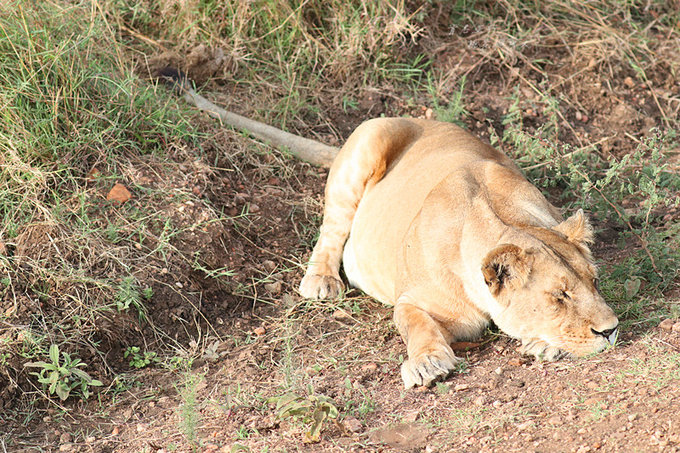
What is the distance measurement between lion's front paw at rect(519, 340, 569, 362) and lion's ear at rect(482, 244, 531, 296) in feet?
0.95

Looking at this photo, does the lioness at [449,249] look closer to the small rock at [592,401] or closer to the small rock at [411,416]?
the small rock at [411,416]

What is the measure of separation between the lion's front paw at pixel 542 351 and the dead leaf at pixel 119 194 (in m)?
2.50

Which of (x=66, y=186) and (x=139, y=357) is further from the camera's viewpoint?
(x=66, y=186)

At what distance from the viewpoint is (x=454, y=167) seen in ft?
15.5

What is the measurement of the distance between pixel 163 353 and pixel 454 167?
1811 millimetres

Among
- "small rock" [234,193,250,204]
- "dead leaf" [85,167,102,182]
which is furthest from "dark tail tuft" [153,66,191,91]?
"dead leaf" [85,167,102,182]

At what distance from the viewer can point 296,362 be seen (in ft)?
14.8

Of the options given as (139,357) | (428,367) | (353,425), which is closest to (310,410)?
(353,425)

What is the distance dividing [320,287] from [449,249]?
1.16 m

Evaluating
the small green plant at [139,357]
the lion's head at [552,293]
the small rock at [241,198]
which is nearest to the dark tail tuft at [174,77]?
the small rock at [241,198]

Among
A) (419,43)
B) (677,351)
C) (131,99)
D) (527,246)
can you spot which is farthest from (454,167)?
(419,43)

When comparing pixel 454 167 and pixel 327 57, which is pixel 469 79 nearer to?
pixel 327 57

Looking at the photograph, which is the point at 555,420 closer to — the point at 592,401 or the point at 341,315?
the point at 592,401

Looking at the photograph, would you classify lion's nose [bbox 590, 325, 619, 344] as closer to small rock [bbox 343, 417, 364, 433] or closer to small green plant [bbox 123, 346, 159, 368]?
small rock [bbox 343, 417, 364, 433]
